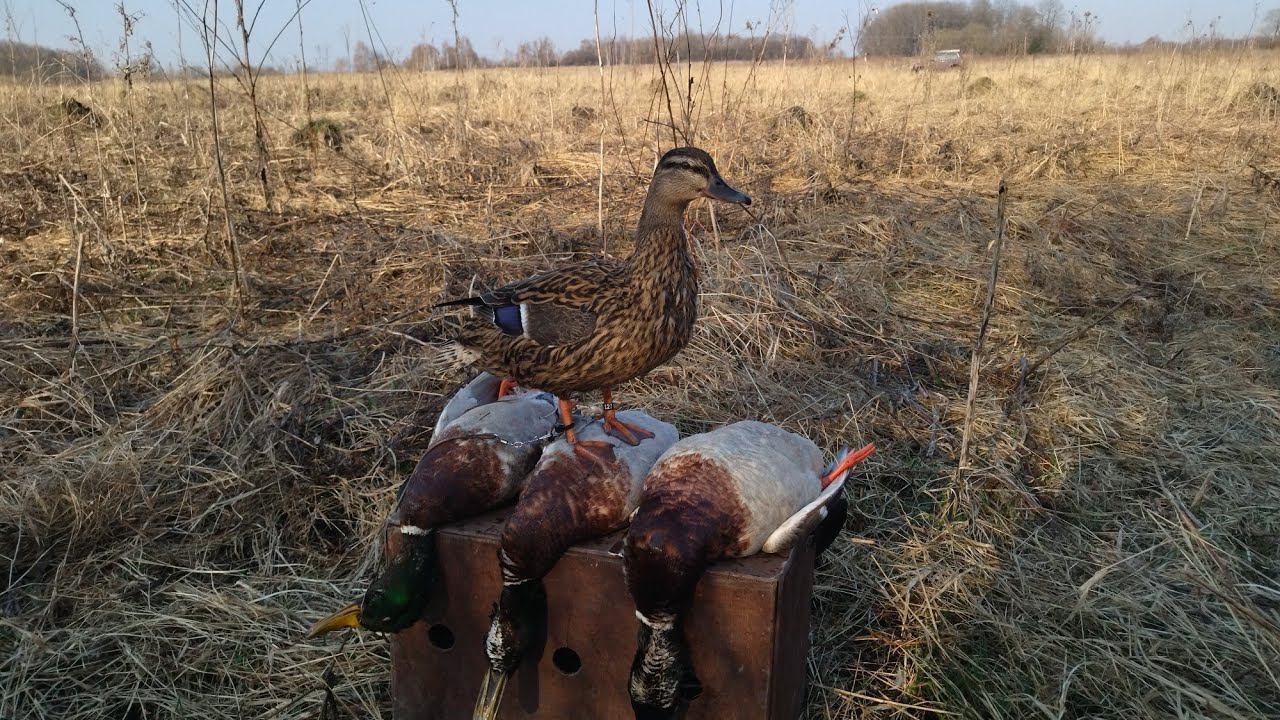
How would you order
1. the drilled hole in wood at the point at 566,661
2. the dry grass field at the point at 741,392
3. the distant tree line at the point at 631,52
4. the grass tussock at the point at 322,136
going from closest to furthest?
the drilled hole in wood at the point at 566,661, the dry grass field at the point at 741,392, the distant tree line at the point at 631,52, the grass tussock at the point at 322,136

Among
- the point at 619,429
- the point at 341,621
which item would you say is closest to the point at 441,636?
the point at 341,621

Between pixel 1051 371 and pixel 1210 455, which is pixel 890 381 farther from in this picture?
pixel 1210 455

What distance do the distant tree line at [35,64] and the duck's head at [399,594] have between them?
5498 mm

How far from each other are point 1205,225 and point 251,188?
278 inches

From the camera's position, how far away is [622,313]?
227 cm

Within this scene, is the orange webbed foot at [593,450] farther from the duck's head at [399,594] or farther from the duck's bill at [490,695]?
the duck's bill at [490,695]

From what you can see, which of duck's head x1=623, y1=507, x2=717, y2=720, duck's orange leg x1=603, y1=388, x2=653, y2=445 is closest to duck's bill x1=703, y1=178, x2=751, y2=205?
duck's orange leg x1=603, y1=388, x2=653, y2=445

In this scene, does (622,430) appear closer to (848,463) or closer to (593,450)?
(593,450)

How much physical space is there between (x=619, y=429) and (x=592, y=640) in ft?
1.91

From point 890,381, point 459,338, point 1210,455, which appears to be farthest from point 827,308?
point 459,338

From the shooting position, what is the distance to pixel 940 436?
337cm

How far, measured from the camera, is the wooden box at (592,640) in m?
1.92

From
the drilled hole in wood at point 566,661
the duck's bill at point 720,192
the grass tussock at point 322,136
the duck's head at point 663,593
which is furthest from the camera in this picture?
the grass tussock at point 322,136

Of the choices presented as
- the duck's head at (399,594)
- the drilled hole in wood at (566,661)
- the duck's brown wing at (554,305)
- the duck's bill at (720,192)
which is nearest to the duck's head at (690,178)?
the duck's bill at (720,192)
